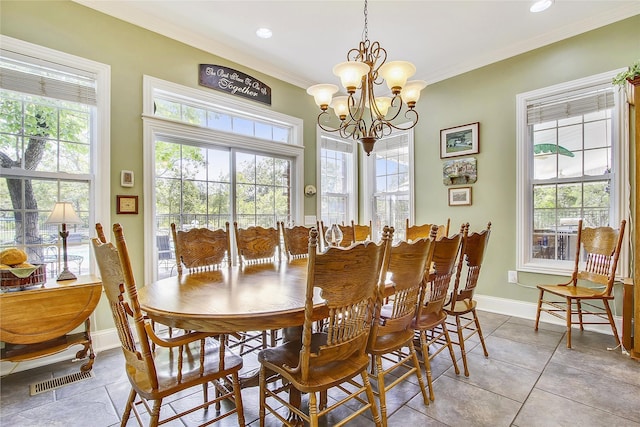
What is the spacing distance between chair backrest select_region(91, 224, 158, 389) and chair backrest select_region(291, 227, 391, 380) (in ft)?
2.14

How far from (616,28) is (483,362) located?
11.4 ft

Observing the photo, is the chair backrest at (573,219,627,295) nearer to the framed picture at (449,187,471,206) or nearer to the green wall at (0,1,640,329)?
the green wall at (0,1,640,329)

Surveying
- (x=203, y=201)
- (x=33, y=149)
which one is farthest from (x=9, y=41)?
(x=203, y=201)

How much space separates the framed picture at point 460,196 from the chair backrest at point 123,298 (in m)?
3.86

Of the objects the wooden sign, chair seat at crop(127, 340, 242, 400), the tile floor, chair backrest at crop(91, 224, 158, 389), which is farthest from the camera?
the wooden sign

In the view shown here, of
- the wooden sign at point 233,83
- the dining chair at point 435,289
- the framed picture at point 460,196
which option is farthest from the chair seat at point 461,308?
the wooden sign at point 233,83

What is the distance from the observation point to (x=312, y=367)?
1.46m

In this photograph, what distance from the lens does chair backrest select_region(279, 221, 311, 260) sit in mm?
3162

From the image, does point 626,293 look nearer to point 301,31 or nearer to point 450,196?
point 450,196

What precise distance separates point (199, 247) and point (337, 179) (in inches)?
119

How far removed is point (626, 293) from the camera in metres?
2.70

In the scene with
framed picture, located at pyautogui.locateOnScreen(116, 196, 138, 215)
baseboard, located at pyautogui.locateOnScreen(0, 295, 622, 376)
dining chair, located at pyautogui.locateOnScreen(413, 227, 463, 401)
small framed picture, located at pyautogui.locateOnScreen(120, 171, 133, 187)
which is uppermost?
small framed picture, located at pyautogui.locateOnScreen(120, 171, 133, 187)

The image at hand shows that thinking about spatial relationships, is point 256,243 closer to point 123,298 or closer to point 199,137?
point 199,137

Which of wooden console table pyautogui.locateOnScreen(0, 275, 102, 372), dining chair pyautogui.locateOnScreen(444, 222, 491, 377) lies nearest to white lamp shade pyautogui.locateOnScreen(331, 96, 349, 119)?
dining chair pyautogui.locateOnScreen(444, 222, 491, 377)
